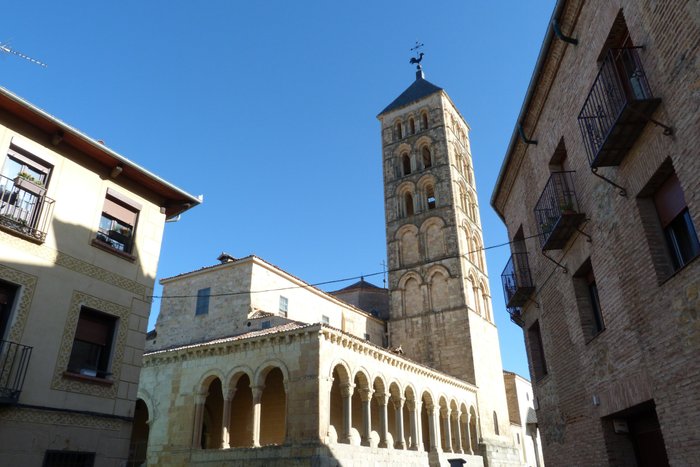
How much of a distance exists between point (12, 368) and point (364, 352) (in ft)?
49.6

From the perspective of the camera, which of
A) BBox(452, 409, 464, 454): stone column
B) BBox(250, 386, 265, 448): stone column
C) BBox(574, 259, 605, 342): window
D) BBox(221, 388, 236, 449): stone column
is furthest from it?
BBox(452, 409, 464, 454): stone column

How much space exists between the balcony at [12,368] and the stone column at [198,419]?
13.3 meters

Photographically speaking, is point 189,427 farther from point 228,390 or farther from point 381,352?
point 381,352

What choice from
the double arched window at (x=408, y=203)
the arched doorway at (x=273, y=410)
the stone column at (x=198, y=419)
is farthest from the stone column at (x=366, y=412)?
the double arched window at (x=408, y=203)

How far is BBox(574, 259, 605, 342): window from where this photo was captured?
9586 mm

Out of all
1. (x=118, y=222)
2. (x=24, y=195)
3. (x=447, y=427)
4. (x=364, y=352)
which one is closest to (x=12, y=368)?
(x=24, y=195)

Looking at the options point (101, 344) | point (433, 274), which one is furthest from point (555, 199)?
point (433, 274)

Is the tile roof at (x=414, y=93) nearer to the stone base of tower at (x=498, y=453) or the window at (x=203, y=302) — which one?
the window at (x=203, y=302)

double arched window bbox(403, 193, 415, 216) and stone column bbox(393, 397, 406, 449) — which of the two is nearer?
stone column bbox(393, 397, 406, 449)

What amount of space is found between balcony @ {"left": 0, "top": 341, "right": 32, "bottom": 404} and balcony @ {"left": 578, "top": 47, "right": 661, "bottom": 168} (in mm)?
10454

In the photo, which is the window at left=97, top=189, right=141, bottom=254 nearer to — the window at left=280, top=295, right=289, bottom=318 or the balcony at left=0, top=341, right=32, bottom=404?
the balcony at left=0, top=341, right=32, bottom=404

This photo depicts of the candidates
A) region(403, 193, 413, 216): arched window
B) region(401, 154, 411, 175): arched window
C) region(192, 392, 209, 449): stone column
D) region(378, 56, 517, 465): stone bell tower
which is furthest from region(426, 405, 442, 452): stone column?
region(401, 154, 411, 175): arched window

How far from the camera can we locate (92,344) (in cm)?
1113

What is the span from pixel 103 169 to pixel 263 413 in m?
15.2
